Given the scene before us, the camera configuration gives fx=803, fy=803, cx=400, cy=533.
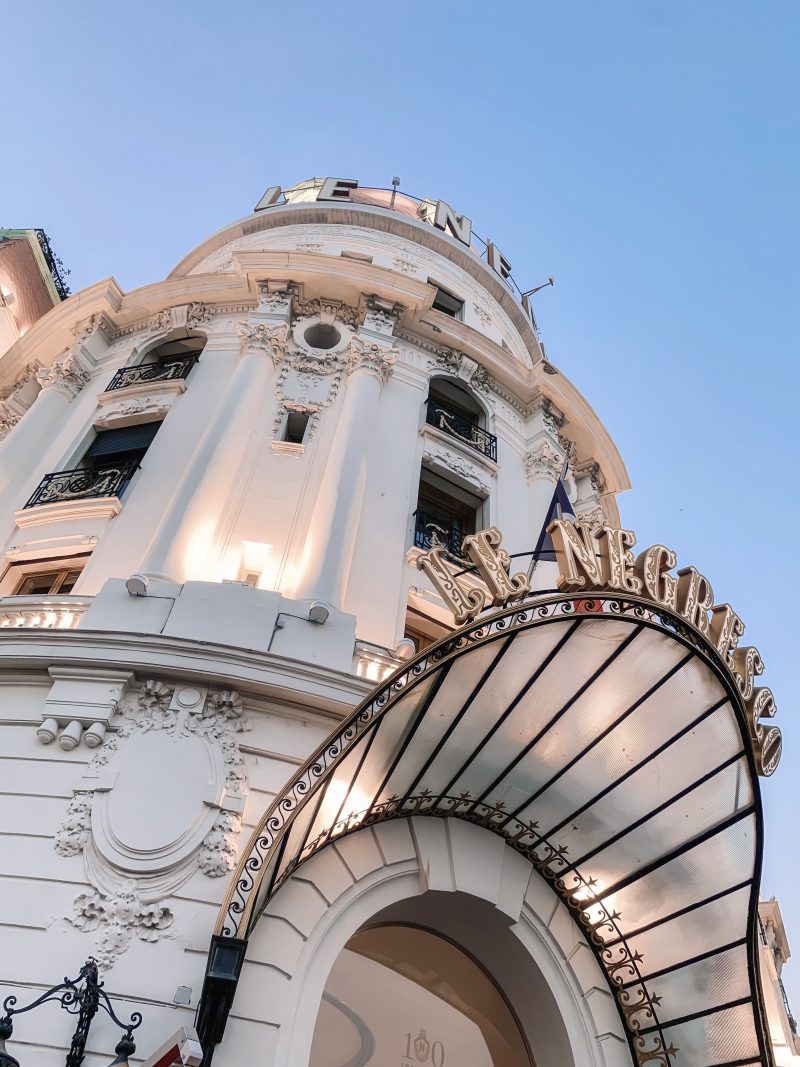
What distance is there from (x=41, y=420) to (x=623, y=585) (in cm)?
1171

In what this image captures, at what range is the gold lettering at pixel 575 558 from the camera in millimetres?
8109

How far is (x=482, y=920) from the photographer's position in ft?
30.2

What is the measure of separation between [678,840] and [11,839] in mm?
6912

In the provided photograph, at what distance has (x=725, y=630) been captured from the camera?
8.71 meters

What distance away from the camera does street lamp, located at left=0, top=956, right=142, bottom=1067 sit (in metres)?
6.38

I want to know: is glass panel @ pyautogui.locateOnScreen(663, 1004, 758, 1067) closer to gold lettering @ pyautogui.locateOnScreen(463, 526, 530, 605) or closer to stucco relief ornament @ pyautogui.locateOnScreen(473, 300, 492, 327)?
gold lettering @ pyautogui.locateOnScreen(463, 526, 530, 605)

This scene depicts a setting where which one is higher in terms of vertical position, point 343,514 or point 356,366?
point 356,366

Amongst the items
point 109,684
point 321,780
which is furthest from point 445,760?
point 109,684

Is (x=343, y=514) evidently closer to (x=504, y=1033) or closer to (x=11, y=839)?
(x=11, y=839)

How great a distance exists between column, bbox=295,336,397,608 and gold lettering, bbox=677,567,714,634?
170 inches

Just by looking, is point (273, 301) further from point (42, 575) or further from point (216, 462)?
point (42, 575)

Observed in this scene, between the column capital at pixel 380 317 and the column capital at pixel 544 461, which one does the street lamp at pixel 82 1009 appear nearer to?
the column capital at pixel 544 461

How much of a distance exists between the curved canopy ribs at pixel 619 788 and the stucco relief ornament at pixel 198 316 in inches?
452

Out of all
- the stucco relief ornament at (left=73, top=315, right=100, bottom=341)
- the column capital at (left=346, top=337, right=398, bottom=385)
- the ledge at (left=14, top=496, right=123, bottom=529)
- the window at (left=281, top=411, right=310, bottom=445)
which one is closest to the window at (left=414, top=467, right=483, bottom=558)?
the column capital at (left=346, top=337, right=398, bottom=385)
